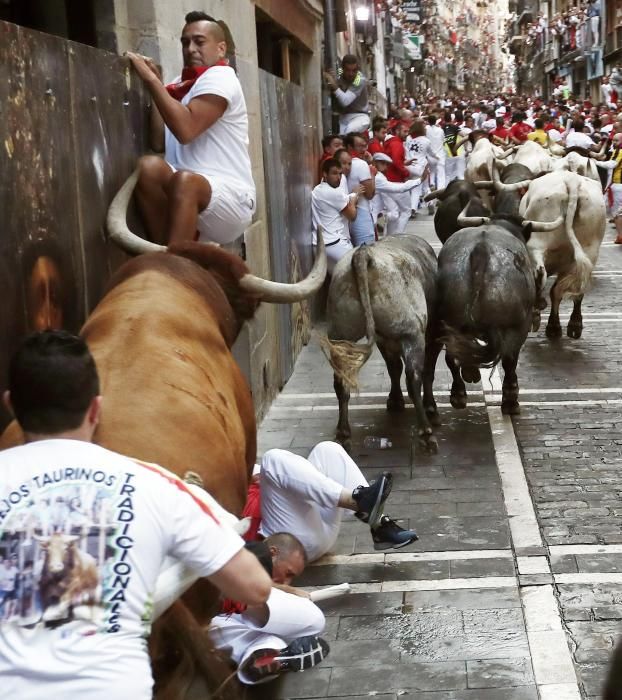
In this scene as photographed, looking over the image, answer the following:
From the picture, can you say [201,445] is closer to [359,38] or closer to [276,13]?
[276,13]

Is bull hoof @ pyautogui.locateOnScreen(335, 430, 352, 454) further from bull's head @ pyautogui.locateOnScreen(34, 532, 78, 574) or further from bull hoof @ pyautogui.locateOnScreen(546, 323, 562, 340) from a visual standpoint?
bull's head @ pyautogui.locateOnScreen(34, 532, 78, 574)

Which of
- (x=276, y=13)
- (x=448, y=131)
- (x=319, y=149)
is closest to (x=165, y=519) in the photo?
(x=276, y=13)

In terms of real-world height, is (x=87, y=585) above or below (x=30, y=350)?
below

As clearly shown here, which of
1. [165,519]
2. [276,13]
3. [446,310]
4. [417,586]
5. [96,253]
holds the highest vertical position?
[276,13]

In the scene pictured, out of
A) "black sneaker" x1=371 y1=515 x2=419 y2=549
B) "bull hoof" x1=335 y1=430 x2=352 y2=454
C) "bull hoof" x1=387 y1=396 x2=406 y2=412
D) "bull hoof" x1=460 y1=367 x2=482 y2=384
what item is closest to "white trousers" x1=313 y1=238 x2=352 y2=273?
"bull hoof" x1=387 y1=396 x2=406 y2=412

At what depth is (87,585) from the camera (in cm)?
273

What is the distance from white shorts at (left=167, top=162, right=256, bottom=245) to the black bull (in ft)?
9.68

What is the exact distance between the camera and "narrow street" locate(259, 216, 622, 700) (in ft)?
16.4

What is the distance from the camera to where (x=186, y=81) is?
621 cm

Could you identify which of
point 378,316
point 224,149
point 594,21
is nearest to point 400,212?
point 378,316

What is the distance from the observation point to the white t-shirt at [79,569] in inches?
105

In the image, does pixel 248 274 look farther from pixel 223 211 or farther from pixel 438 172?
pixel 438 172

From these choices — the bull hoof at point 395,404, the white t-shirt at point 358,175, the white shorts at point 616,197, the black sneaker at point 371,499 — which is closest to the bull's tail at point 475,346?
the bull hoof at point 395,404

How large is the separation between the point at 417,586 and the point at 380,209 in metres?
12.5
